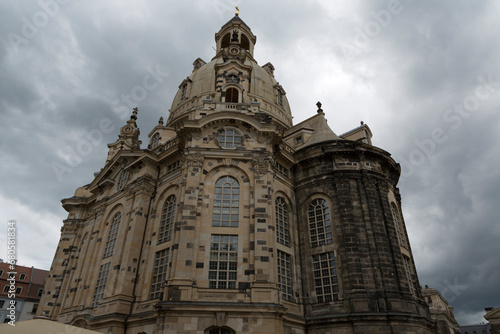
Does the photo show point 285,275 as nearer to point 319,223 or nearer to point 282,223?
point 282,223

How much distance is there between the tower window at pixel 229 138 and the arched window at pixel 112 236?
1231cm

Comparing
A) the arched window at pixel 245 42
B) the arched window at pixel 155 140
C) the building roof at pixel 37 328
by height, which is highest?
the arched window at pixel 245 42

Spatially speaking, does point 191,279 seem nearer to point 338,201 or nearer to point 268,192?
point 268,192

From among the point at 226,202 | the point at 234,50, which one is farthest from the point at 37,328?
the point at 234,50

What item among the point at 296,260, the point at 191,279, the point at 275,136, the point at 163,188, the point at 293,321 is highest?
the point at 275,136

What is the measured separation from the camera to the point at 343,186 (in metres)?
26.2

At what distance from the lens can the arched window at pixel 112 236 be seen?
2794 centimetres

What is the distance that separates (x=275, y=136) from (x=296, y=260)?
9935mm

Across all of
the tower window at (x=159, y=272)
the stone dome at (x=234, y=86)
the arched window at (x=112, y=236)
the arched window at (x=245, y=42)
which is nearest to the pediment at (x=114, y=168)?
the arched window at (x=112, y=236)

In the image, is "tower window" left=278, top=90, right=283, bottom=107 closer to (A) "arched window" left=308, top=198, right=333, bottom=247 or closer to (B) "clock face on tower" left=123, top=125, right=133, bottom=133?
(B) "clock face on tower" left=123, top=125, right=133, bottom=133

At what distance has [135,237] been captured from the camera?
84.1 ft

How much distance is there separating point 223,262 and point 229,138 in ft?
31.9

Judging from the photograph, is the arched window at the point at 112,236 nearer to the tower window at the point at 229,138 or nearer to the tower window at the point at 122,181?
the tower window at the point at 122,181

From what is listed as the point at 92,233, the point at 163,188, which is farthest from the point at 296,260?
the point at 92,233
